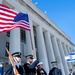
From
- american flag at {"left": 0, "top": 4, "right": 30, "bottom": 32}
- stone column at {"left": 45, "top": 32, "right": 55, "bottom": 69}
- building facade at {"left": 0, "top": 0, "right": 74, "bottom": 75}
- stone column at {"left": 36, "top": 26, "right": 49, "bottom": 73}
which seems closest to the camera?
american flag at {"left": 0, "top": 4, "right": 30, "bottom": 32}

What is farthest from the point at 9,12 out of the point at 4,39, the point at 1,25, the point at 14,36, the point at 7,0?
the point at 4,39

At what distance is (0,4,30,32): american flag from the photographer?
6911 mm

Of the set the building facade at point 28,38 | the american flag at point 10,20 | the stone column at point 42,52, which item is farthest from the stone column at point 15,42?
the american flag at point 10,20

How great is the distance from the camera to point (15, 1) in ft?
69.4

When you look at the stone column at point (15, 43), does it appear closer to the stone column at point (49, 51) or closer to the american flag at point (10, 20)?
the american flag at point (10, 20)

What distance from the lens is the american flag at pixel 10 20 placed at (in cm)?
691

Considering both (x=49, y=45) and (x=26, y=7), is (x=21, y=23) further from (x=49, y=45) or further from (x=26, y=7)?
(x=49, y=45)

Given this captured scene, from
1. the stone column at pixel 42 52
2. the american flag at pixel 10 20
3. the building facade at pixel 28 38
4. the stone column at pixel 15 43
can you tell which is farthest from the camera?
the stone column at pixel 42 52

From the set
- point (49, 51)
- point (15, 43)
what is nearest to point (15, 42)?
point (15, 43)

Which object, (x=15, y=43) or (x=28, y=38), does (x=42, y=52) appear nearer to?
(x=28, y=38)

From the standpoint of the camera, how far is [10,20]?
7.28 m

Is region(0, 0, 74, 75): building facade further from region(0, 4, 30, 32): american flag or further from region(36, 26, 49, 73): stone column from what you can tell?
region(0, 4, 30, 32): american flag

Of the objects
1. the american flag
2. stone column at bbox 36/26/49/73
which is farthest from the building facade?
the american flag

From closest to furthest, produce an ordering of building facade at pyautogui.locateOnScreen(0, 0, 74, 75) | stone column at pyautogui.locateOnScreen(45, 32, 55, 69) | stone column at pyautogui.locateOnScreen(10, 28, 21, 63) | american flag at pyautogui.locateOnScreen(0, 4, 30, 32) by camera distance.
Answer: american flag at pyautogui.locateOnScreen(0, 4, 30, 32) < stone column at pyautogui.locateOnScreen(10, 28, 21, 63) < building facade at pyautogui.locateOnScreen(0, 0, 74, 75) < stone column at pyautogui.locateOnScreen(45, 32, 55, 69)
